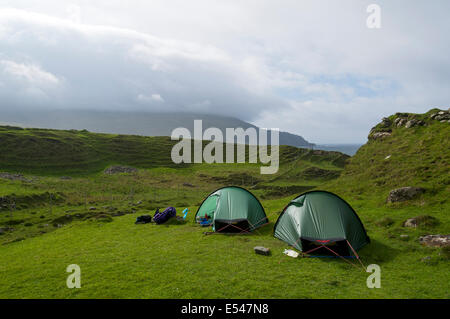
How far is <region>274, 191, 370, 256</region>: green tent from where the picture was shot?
14.6m

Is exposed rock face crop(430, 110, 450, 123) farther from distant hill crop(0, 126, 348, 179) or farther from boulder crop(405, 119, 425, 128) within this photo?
distant hill crop(0, 126, 348, 179)

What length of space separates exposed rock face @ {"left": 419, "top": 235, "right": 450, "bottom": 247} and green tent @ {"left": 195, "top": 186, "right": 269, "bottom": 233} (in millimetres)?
10486

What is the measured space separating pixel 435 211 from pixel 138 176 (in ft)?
233

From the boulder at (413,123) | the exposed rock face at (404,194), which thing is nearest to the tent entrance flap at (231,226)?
the exposed rock face at (404,194)

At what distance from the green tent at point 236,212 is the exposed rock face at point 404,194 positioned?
12570 millimetres

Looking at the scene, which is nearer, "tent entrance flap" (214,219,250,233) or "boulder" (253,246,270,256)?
"boulder" (253,246,270,256)

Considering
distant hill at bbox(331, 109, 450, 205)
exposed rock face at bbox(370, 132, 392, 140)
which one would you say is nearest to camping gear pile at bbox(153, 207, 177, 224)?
distant hill at bbox(331, 109, 450, 205)

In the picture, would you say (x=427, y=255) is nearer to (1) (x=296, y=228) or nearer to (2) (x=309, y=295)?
(1) (x=296, y=228)

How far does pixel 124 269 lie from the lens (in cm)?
1320

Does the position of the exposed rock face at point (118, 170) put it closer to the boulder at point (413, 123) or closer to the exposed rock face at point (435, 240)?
the boulder at point (413, 123)

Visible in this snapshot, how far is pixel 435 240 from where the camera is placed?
14.7 meters

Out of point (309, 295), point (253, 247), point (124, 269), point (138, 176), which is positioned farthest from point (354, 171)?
point (138, 176)

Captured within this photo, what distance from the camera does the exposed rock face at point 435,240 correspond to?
46.6 ft

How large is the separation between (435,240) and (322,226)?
6.61 metres
